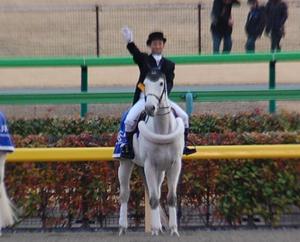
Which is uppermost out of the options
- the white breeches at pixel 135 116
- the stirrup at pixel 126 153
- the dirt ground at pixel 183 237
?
the white breeches at pixel 135 116

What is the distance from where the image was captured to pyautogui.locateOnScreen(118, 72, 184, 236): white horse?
983 centimetres

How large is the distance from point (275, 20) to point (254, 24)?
561mm

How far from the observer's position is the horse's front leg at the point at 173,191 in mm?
10414

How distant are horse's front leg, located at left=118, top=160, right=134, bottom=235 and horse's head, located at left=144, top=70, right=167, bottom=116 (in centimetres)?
148

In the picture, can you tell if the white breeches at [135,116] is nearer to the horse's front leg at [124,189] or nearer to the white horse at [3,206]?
the horse's front leg at [124,189]

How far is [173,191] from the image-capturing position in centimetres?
1055

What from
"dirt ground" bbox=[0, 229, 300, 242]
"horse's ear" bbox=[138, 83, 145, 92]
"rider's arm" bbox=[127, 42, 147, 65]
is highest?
"rider's arm" bbox=[127, 42, 147, 65]

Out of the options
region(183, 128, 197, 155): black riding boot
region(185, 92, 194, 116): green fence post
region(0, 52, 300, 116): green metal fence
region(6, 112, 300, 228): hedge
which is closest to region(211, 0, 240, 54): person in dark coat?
region(0, 52, 300, 116): green metal fence

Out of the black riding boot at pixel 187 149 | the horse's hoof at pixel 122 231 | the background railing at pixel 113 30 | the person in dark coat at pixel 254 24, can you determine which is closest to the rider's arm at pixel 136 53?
the black riding boot at pixel 187 149

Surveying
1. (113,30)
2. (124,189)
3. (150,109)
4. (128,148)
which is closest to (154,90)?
(150,109)

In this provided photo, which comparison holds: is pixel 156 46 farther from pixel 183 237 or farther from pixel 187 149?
pixel 183 237

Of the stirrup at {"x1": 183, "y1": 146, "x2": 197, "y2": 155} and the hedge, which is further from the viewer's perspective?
the hedge

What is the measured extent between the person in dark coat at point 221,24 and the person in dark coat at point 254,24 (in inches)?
27.3

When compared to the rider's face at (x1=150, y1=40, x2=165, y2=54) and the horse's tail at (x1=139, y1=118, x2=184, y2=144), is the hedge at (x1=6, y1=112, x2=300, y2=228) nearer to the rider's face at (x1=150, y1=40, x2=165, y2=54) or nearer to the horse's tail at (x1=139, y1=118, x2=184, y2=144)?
the horse's tail at (x1=139, y1=118, x2=184, y2=144)
